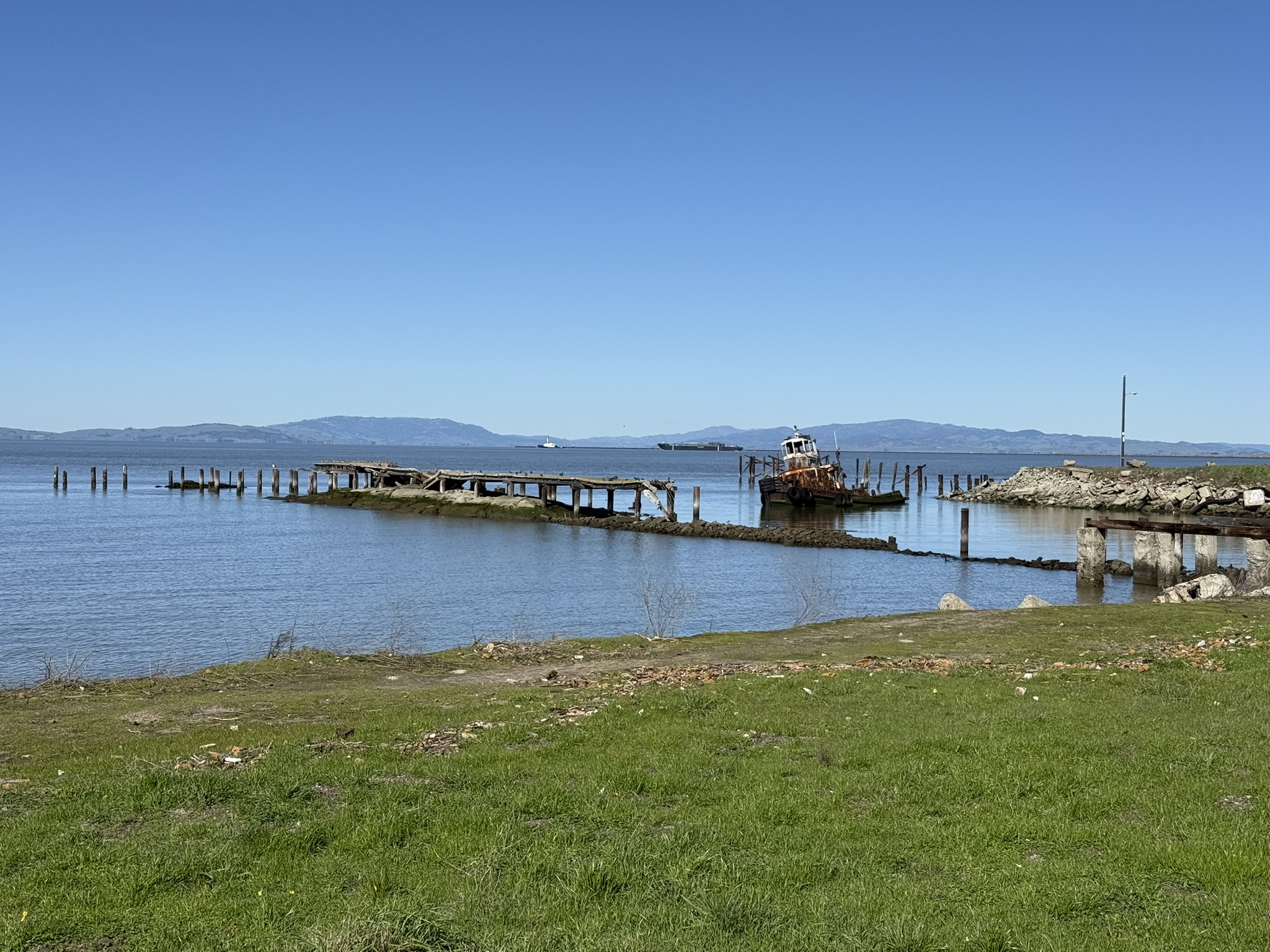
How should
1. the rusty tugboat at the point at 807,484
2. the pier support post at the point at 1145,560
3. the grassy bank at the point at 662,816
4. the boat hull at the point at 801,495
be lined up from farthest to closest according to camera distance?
the rusty tugboat at the point at 807,484
the boat hull at the point at 801,495
the pier support post at the point at 1145,560
the grassy bank at the point at 662,816

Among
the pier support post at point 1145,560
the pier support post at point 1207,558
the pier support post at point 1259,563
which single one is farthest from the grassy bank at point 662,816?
the pier support post at point 1207,558

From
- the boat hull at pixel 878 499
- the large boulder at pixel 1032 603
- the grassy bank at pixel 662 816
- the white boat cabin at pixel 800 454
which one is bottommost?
the large boulder at pixel 1032 603

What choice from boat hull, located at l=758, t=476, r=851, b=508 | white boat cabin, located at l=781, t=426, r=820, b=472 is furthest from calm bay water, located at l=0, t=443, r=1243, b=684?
white boat cabin, located at l=781, t=426, r=820, b=472

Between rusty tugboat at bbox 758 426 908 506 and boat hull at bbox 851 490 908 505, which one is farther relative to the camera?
boat hull at bbox 851 490 908 505

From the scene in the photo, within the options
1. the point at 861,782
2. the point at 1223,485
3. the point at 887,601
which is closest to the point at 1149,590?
the point at 887,601

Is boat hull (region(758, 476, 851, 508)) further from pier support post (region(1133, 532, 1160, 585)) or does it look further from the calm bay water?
pier support post (region(1133, 532, 1160, 585))

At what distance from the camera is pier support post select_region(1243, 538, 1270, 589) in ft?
99.2

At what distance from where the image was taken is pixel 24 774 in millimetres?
9445

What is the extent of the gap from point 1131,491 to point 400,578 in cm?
5851

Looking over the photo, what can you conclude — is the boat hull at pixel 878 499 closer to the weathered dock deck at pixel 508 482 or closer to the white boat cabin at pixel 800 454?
the white boat cabin at pixel 800 454

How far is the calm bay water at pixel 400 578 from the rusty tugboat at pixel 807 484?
590 centimetres

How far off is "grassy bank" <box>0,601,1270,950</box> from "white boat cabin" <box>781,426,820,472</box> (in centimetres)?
6811

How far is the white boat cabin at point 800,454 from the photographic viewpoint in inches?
3228

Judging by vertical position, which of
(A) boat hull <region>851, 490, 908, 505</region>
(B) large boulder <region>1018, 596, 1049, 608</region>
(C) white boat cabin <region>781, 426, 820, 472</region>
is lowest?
(B) large boulder <region>1018, 596, 1049, 608</region>
